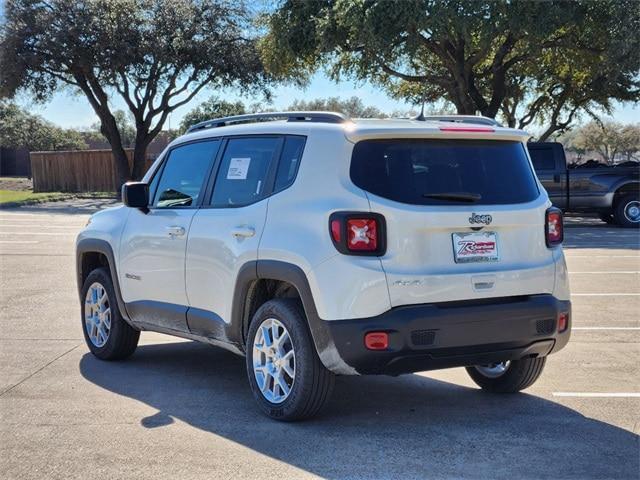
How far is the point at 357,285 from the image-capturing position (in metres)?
4.57

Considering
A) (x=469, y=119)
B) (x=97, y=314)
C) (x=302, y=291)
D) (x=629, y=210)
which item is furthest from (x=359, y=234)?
(x=629, y=210)

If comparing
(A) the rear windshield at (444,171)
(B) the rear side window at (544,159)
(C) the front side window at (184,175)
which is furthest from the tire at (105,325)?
(B) the rear side window at (544,159)

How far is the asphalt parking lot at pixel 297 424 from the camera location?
4371 mm

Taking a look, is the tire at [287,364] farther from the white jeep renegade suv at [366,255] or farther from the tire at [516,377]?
the tire at [516,377]

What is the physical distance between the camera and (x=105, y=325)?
22.7 feet

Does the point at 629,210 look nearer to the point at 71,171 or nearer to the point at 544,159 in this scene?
the point at 544,159

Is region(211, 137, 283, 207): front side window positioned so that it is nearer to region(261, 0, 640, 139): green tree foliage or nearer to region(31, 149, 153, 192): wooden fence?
region(261, 0, 640, 139): green tree foliage

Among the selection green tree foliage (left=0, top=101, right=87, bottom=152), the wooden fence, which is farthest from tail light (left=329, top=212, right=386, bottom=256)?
green tree foliage (left=0, top=101, right=87, bottom=152)

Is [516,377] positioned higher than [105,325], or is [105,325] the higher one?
[105,325]

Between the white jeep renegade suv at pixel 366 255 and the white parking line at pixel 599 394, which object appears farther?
the white parking line at pixel 599 394

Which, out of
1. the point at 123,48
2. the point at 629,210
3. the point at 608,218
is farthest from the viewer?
the point at 123,48

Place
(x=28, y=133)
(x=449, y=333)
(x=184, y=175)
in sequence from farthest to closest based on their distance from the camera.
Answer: (x=28, y=133)
(x=184, y=175)
(x=449, y=333)

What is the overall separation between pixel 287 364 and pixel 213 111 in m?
56.5

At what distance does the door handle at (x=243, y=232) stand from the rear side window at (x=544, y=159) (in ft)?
50.9
